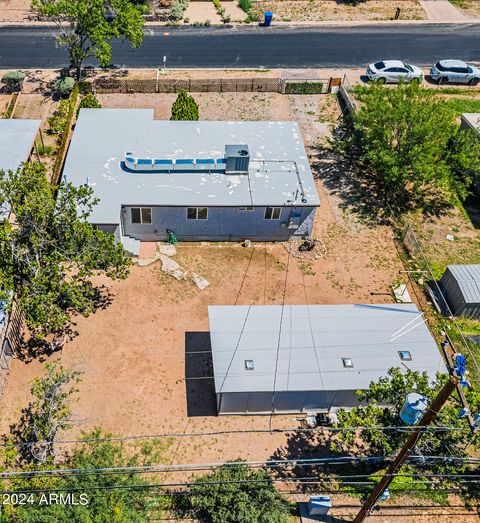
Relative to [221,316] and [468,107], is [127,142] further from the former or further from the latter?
[468,107]

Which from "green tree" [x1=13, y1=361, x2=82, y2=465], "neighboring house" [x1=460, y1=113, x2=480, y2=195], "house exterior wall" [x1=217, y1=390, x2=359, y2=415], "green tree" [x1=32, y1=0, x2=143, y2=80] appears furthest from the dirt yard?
"green tree" [x1=13, y1=361, x2=82, y2=465]

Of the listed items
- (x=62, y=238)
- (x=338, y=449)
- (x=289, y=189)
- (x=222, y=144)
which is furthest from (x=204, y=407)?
(x=222, y=144)

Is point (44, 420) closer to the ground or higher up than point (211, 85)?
closer to the ground

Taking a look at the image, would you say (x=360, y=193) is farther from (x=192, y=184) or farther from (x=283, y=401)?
(x=283, y=401)

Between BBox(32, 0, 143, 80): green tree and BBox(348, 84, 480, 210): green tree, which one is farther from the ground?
BBox(32, 0, 143, 80): green tree

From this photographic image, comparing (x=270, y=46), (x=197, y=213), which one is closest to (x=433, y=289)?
(x=197, y=213)

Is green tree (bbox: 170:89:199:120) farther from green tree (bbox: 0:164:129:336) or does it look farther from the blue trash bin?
the blue trash bin
